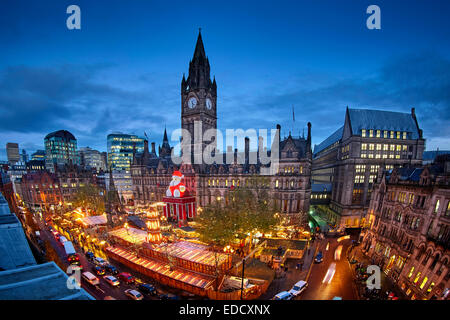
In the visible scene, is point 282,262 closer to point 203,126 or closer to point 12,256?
point 12,256

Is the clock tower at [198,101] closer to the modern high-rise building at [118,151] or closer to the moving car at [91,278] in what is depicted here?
the moving car at [91,278]

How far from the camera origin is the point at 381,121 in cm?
4706

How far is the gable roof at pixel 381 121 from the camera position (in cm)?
4647

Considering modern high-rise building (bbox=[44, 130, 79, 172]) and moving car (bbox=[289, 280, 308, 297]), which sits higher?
modern high-rise building (bbox=[44, 130, 79, 172])

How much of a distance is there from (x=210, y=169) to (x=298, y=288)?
3559 centimetres

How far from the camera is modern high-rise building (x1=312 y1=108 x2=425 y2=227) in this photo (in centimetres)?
4581

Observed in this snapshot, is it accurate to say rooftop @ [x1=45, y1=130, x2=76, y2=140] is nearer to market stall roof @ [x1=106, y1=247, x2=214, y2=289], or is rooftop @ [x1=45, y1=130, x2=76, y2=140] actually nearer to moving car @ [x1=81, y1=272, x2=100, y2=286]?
market stall roof @ [x1=106, y1=247, x2=214, y2=289]

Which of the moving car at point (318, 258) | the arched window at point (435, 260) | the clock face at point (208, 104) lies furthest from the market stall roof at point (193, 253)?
the clock face at point (208, 104)

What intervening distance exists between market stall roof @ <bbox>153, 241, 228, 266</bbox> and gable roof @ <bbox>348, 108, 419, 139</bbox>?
42.8 m

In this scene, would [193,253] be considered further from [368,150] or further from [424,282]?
[368,150]

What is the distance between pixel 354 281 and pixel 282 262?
9.24m

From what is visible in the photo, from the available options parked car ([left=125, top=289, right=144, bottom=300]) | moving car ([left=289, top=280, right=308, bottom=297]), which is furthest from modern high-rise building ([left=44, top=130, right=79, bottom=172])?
moving car ([left=289, top=280, right=308, bottom=297])

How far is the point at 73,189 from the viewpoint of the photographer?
239ft
